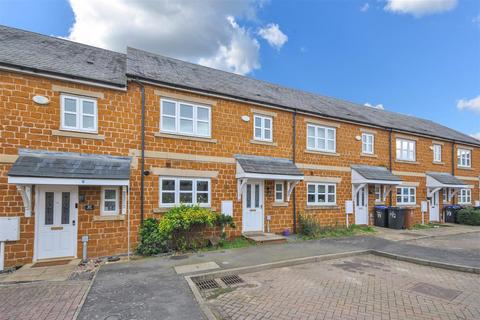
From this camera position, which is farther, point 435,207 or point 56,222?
point 435,207

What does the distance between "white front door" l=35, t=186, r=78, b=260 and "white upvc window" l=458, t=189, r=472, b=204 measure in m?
24.3

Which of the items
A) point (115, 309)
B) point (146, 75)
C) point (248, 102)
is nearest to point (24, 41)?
point (146, 75)

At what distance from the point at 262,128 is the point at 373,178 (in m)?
6.92

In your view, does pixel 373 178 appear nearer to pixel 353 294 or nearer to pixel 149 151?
pixel 353 294

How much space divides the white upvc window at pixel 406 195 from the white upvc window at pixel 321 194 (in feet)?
18.1

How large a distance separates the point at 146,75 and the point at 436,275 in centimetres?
1111

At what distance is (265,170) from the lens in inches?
442

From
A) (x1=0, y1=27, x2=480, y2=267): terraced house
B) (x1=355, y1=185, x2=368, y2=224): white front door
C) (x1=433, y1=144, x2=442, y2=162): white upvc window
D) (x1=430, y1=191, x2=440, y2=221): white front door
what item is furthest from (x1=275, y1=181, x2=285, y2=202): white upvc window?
(x1=433, y1=144, x2=442, y2=162): white upvc window

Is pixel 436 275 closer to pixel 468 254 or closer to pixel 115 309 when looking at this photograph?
pixel 468 254

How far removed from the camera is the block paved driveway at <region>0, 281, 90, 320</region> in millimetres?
4809

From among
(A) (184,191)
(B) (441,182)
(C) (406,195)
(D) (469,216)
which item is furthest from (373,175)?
(A) (184,191)

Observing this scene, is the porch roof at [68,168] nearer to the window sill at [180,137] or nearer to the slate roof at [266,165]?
the window sill at [180,137]

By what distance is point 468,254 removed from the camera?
9.15 meters

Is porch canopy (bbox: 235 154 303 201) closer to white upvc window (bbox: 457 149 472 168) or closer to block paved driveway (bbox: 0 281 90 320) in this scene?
block paved driveway (bbox: 0 281 90 320)
